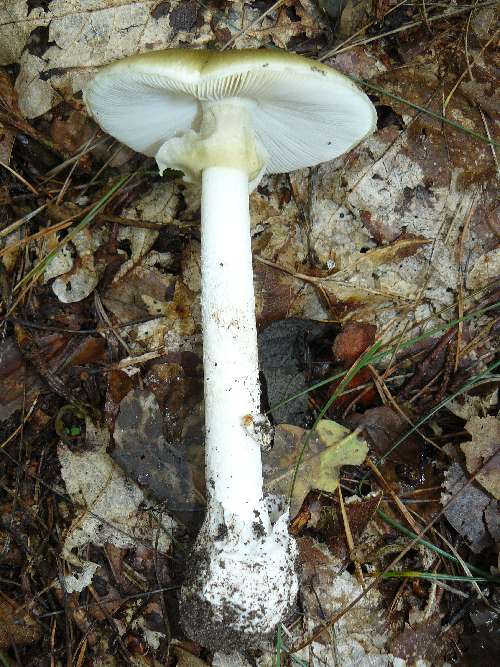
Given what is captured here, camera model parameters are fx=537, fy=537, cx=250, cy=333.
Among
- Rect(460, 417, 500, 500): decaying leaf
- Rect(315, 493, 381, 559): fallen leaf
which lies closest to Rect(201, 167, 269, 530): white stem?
Rect(315, 493, 381, 559): fallen leaf

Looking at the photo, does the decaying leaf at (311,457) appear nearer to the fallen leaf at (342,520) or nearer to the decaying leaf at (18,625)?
the fallen leaf at (342,520)

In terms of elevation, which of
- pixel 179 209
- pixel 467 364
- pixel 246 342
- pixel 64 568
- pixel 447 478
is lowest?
pixel 64 568

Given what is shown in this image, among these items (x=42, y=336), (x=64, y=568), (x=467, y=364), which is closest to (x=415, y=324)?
(x=467, y=364)

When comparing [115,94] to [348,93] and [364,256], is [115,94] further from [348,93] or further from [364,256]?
[364,256]

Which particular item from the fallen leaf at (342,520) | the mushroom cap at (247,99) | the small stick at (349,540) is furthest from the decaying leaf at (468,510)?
the mushroom cap at (247,99)

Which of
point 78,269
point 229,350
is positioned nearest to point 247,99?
point 229,350

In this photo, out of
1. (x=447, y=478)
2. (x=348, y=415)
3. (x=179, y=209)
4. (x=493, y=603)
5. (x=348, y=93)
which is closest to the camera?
(x=348, y=93)

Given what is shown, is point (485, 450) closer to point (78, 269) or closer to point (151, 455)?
point (151, 455)
